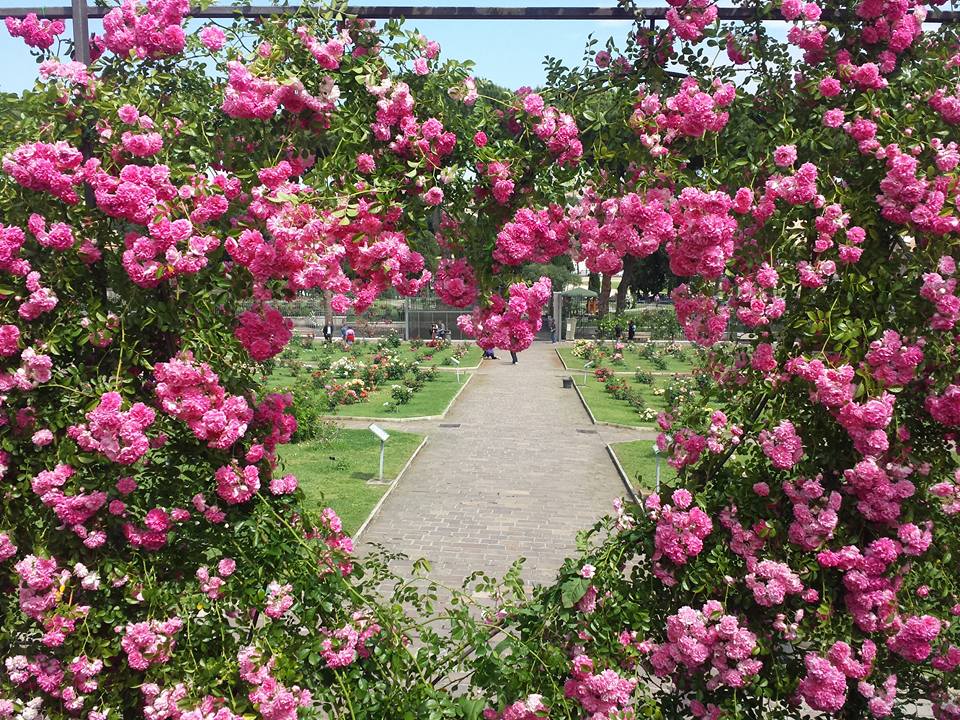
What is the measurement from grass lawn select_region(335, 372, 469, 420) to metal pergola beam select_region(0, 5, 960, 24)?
1350 cm

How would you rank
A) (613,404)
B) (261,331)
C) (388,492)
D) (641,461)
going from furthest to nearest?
A: (613,404) → (641,461) → (388,492) → (261,331)

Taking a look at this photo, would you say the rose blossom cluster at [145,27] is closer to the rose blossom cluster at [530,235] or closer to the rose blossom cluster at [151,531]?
the rose blossom cluster at [530,235]

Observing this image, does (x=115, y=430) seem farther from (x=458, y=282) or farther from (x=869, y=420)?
(x=869, y=420)

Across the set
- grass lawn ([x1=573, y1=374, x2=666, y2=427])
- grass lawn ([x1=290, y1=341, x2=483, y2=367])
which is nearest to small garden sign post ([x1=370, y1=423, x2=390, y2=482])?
grass lawn ([x1=573, y1=374, x2=666, y2=427])

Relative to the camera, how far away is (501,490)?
1109cm

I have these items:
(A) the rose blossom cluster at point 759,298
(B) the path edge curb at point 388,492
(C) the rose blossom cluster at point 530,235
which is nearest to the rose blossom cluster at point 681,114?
(C) the rose blossom cluster at point 530,235

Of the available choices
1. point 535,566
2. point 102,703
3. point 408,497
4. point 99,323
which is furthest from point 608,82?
point 408,497

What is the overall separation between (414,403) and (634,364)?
11.6 metres

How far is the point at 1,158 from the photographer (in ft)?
9.06

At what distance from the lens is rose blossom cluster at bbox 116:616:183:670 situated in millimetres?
2752

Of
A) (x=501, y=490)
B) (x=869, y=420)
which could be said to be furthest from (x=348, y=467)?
(x=869, y=420)

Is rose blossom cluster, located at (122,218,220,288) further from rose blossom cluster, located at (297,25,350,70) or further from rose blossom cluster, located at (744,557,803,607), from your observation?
rose blossom cluster, located at (744,557,803,607)

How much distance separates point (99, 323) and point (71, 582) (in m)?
1.09

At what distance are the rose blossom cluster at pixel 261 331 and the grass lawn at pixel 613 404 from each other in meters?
13.8
